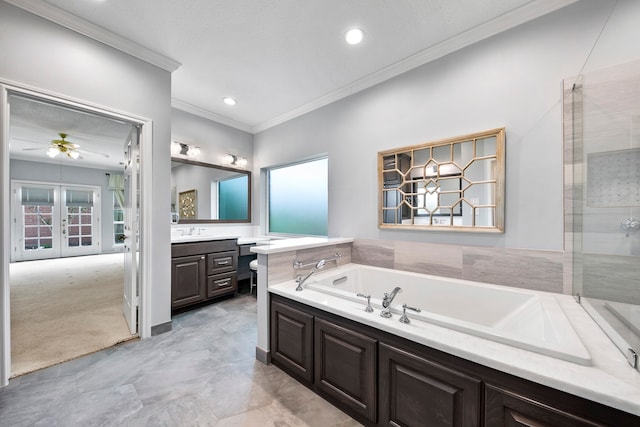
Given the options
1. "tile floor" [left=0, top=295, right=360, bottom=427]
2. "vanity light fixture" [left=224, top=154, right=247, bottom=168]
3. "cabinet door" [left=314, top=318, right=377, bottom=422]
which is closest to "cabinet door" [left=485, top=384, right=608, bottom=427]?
"cabinet door" [left=314, top=318, right=377, bottom=422]

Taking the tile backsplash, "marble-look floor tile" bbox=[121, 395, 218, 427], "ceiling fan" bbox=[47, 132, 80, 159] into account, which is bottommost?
"marble-look floor tile" bbox=[121, 395, 218, 427]

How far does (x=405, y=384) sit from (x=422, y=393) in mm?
84

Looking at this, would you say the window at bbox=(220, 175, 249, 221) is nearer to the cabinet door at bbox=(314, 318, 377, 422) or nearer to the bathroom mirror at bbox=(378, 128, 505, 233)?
the bathroom mirror at bbox=(378, 128, 505, 233)

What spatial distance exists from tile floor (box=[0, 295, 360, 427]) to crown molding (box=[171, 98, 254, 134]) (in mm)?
2895

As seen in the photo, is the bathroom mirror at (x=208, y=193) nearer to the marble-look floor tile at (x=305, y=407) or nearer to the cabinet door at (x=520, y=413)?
the marble-look floor tile at (x=305, y=407)

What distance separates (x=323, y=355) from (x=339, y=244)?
127 centimetres

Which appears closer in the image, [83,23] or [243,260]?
[83,23]

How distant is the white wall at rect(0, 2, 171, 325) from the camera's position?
1.73 m

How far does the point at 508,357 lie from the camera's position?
0.99 meters

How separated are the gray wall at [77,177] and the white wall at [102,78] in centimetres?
659

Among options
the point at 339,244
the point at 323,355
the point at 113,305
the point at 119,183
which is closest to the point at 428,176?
the point at 339,244

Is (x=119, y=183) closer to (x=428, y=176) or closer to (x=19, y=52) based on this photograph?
(x=19, y=52)

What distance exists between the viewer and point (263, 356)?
1983 mm

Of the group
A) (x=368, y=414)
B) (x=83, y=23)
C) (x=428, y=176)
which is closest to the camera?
(x=368, y=414)
